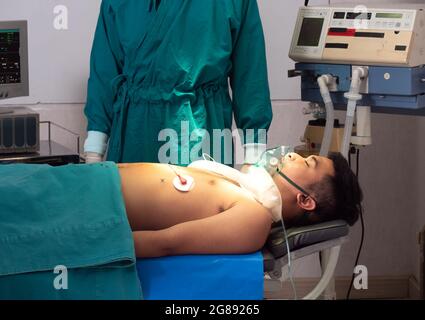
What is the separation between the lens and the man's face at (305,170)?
7.53ft

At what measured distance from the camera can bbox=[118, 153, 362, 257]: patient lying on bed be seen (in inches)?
79.2

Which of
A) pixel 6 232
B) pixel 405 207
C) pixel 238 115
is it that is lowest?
pixel 405 207

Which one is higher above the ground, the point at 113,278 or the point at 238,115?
the point at 238,115

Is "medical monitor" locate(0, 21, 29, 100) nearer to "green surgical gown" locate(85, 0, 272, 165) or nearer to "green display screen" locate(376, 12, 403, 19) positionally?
"green surgical gown" locate(85, 0, 272, 165)

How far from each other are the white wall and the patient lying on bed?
1.18 m

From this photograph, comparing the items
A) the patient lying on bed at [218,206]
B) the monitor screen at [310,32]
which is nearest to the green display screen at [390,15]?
the monitor screen at [310,32]

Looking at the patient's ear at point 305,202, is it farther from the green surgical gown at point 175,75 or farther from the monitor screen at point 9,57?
the monitor screen at point 9,57

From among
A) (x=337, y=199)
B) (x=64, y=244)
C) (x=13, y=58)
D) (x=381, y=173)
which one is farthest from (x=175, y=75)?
(x=381, y=173)

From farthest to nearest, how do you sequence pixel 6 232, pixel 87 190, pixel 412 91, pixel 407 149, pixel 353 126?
pixel 407 149 → pixel 353 126 → pixel 412 91 → pixel 87 190 → pixel 6 232

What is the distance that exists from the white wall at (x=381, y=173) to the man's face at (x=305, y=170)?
4.00 ft

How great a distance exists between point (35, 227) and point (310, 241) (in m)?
0.69

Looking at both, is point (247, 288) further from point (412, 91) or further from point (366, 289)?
point (366, 289)

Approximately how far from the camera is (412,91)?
8.85ft

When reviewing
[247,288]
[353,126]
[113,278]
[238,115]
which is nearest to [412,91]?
[353,126]
